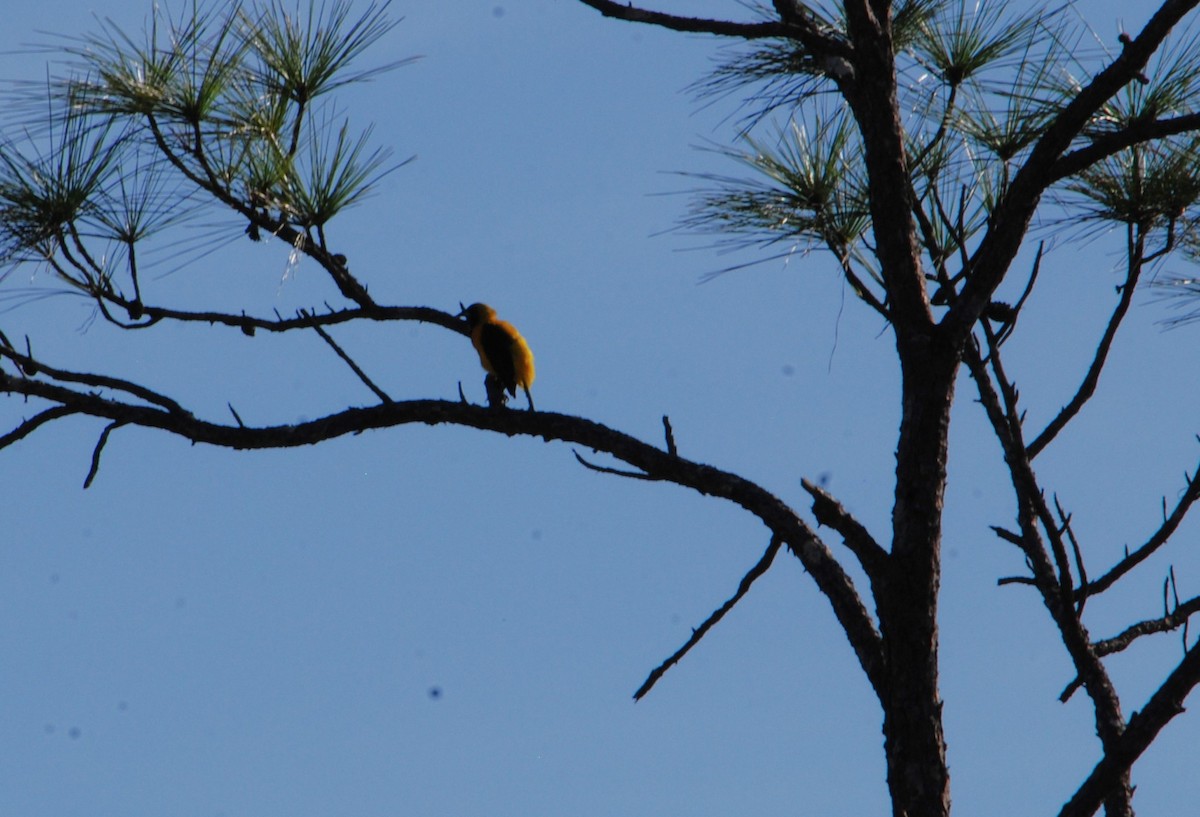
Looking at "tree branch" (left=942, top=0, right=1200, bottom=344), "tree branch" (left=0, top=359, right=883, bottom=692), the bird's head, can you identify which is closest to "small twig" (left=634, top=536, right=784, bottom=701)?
"tree branch" (left=0, top=359, right=883, bottom=692)

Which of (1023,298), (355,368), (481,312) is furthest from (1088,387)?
(481,312)

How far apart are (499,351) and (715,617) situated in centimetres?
165

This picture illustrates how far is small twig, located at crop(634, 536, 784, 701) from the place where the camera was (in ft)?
8.46

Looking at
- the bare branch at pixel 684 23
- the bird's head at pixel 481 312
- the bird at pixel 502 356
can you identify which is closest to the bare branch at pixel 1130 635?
the bare branch at pixel 684 23

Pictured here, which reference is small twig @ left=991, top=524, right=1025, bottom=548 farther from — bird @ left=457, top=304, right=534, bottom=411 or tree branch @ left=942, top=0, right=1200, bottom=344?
bird @ left=457, top=304, right=534, bottom=411

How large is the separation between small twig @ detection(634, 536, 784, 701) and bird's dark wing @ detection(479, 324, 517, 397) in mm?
1630

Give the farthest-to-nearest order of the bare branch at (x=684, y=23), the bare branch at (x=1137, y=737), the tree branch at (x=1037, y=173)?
the bare branch at (x=684, y=23)
the tree branch at (x=1037, y=173)
the bare branch at (x=1137, y=737)

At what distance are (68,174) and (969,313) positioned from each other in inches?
72.2

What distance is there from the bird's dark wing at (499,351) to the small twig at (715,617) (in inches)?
64.2

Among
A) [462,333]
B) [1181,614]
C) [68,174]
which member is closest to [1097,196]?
[1181,614]

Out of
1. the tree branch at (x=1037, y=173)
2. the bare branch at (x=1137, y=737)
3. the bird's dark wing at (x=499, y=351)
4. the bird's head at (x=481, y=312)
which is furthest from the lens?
the bird's head at (x=481, y=312)

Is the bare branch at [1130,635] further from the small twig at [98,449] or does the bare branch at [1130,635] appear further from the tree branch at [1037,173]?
the small twig at [98,449]

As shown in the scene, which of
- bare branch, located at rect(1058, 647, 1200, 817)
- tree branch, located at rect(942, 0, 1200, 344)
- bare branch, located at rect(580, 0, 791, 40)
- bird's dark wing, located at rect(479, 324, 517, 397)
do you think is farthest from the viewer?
bird's dark wing, located at rect(479, 324, 517, 397)

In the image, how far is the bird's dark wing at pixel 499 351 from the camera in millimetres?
4074
